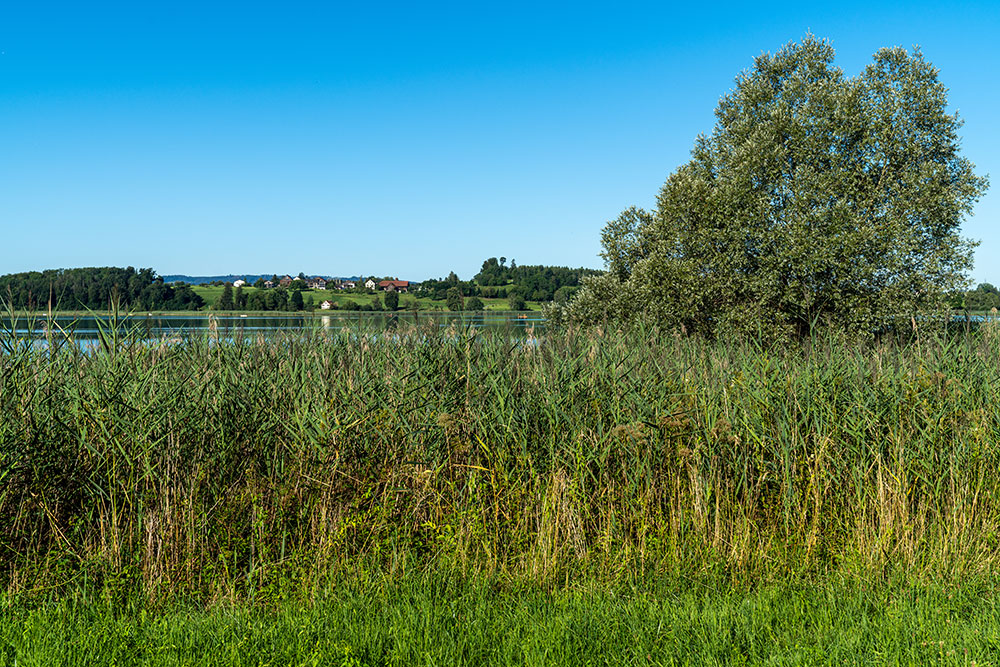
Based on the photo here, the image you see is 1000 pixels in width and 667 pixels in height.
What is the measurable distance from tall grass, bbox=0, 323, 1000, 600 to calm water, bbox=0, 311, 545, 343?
10.5 inches

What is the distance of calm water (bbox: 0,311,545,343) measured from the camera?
593cm

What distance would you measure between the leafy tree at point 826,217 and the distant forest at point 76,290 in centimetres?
1445

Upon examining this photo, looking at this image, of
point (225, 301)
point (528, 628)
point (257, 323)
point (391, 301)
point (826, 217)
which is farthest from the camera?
point (826, 217)

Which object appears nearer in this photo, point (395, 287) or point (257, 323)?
point (257, 323)

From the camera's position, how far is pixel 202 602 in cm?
460

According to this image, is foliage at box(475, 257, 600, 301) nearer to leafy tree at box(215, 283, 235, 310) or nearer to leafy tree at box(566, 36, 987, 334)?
leafy tree at box(566, 36, 987, 334)

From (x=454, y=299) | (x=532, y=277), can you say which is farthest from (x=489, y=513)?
(x=532, y=277)

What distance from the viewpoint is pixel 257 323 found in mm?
8352

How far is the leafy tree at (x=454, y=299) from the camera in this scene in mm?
8688

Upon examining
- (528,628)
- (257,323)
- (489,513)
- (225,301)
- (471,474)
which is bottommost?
(528,628)

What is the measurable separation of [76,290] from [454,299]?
440cm

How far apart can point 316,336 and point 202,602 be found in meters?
4.11

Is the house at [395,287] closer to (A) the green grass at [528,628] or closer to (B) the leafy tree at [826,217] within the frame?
(B) the leafy tree at [826,217]

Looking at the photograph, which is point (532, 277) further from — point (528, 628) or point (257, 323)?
point (528, 628)
